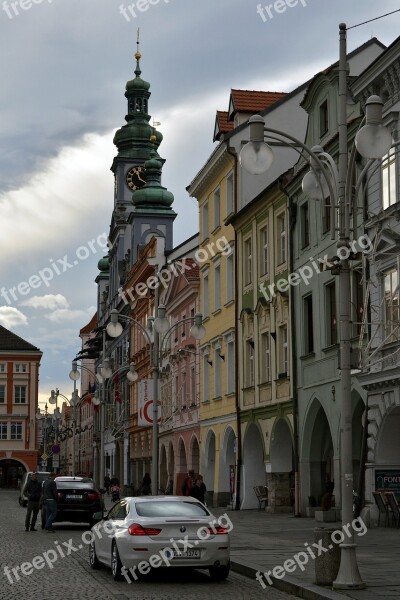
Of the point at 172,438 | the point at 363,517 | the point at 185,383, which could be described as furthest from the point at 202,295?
the point at 363,517

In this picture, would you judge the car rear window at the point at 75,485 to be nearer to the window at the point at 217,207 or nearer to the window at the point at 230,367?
the window at the point at 230,367

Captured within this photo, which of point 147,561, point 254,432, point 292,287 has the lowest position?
point 147,561

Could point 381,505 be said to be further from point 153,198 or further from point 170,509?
point 153,198

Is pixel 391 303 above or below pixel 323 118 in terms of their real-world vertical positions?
below

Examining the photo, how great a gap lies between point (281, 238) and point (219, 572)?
22884mm

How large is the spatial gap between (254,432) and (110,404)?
4409 cm

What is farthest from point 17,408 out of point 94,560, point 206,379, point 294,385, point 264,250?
point 94,560

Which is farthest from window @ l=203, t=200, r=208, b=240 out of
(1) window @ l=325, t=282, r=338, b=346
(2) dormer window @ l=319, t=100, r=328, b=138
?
(1) window @ l=325, t=282, r=338, b=346

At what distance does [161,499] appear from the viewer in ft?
57.7

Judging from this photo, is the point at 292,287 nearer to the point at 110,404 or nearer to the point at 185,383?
the point at 185,383

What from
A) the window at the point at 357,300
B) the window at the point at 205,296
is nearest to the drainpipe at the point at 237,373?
the window at the point at 205,296

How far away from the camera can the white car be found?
53.3 feet

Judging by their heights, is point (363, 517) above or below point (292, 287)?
below

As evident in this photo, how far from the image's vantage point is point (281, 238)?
38.7m
